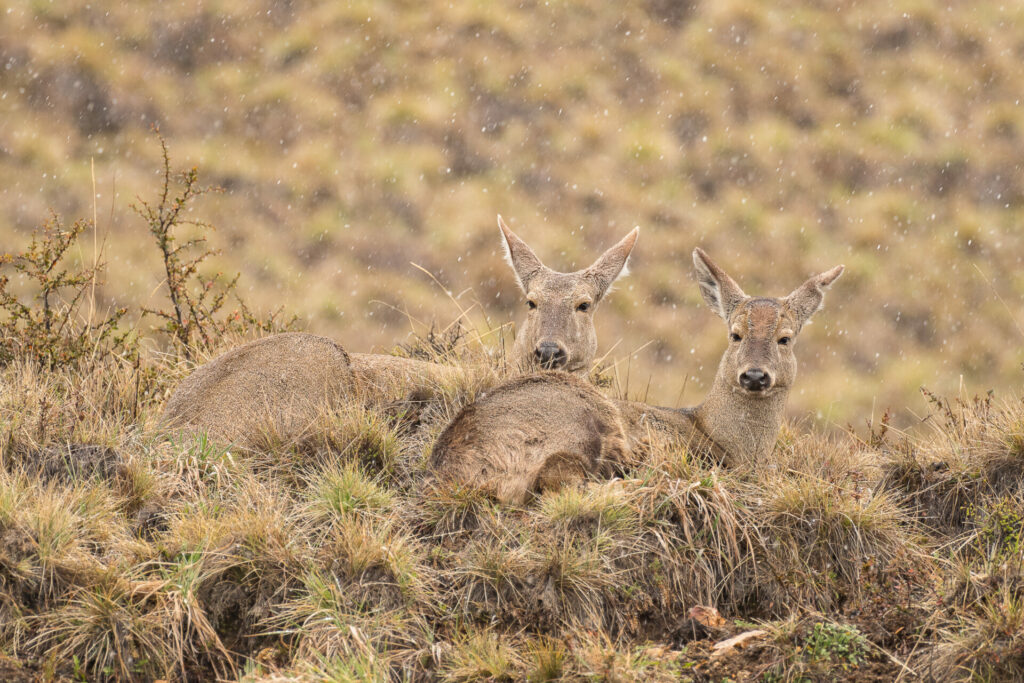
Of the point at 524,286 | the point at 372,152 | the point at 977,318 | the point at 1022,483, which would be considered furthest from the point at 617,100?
the point at 1022,483

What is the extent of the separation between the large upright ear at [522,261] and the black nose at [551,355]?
0.97 m

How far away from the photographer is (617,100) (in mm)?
32000

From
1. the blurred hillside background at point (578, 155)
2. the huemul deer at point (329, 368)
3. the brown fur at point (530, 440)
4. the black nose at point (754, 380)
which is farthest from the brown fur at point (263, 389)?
the blurred hillside background at point (578, 155)

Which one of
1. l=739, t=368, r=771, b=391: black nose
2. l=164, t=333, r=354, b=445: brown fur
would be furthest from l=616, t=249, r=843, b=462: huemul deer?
l=164, t=333, r=354, b=445: brown fur

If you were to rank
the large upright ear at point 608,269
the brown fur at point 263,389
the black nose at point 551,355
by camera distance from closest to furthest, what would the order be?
the brown fur at point 263,389
the black nose at point 551,355
the large upright ear at point 608,269

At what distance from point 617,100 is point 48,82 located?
532 inches

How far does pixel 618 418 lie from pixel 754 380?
104cm

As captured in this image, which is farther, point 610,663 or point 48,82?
point 48,82

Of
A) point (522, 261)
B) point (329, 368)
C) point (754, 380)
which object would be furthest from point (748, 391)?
point (329, 368)

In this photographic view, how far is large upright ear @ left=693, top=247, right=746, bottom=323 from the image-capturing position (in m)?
9.14

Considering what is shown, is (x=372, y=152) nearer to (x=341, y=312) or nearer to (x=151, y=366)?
(x=341, y=312)

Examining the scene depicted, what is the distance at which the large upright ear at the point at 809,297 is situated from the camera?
29.5ft

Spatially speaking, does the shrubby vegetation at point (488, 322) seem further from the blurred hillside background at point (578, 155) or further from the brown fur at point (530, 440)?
the brown fur at point (530, 440)

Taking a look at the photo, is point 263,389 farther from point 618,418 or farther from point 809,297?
point 809,297
